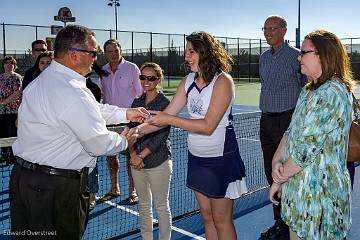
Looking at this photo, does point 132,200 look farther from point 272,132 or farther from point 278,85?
point 278,85

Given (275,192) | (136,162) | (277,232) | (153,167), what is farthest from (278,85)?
(275,192)

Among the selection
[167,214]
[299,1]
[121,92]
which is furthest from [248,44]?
[167,214]

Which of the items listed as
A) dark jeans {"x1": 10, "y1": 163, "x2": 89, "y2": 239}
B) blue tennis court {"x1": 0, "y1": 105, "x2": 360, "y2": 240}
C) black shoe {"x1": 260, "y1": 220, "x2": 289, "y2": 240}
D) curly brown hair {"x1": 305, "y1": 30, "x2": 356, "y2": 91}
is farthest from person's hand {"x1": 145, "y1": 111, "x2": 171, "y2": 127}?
black shoe {"x1": 260, "y1": 220, "x2": 289, "y2": 240}

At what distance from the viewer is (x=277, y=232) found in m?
5.21

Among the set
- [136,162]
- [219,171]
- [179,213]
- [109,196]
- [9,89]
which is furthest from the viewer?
[9,89]

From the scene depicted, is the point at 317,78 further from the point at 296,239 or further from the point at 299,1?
the point at 299,1

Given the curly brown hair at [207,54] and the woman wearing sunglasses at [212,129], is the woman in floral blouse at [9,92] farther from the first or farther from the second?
the curly brown hair at [207,54]

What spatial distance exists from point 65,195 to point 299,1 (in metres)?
41.2

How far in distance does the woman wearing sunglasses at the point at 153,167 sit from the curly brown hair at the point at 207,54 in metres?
1.14

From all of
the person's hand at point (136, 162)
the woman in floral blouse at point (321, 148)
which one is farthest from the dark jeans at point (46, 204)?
the woman in floral blouse at point (321, 148)

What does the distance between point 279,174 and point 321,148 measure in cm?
37

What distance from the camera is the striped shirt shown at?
204 inches

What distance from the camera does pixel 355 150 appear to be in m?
2.97

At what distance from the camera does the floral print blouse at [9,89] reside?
839 cm
